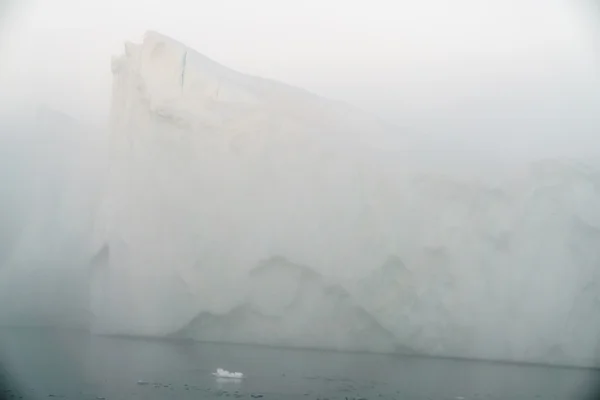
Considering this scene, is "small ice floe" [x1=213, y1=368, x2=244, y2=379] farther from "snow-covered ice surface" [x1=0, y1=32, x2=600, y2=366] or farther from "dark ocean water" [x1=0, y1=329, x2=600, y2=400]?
"snow-covered ice surface" [x1=0, y1=32, x2=600, y2=366]

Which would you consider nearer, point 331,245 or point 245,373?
point 245,373

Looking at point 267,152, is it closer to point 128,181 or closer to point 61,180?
point 128,181

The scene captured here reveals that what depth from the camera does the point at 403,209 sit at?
362 inches

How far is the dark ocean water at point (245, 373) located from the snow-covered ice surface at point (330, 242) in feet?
1.04

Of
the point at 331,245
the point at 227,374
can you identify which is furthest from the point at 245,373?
the point at 331,245

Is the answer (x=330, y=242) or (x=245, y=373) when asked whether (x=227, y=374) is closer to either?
(x=245, y=373)

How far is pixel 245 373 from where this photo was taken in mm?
7371

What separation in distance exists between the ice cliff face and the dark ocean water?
1.11 feet

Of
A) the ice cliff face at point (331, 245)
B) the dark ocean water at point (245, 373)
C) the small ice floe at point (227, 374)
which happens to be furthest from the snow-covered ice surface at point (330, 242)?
the small ice floe at point (227, 374)

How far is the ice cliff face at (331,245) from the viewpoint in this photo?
29.4 feet

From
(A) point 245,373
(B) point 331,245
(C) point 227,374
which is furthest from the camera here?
(B) point 331,245

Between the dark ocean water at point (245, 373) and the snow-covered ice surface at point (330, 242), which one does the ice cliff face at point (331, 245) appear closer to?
the snow-covered ice surface at point (330, 242)

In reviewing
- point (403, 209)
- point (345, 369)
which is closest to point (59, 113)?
point (403, 209)

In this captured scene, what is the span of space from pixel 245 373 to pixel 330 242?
7.32 ft
